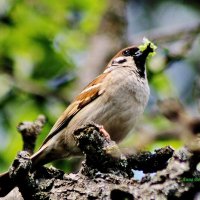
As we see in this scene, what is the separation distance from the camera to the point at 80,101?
4.70 metres

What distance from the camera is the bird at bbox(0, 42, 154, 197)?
4285 millimetres

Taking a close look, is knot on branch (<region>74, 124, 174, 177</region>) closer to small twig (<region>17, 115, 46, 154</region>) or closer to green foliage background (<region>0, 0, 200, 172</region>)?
small twig (<region>17, 115, 46, 154</region>)

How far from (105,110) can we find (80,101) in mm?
438

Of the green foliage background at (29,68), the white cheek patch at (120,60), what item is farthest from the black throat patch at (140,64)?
the green foliage background at (29,68)

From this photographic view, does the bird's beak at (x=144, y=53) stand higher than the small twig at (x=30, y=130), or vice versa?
the bird's beak at (x=144, y=53)

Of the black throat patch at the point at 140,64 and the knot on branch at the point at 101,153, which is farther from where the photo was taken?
the black throat patch at the point at 140,64

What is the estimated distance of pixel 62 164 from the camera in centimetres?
485

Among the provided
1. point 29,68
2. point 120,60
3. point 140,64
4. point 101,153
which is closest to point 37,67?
point 29,68

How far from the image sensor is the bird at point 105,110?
14.1ft

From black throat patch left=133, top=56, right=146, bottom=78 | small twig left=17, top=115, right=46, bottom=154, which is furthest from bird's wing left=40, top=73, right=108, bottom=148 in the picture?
small twig left=17, top=115, right=46, bottom=154

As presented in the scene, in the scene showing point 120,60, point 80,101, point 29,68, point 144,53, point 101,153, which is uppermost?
point 29,68

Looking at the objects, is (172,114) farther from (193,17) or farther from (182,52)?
(193,17)

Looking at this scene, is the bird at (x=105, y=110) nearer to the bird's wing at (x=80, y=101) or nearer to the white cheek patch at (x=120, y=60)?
the bird's wing at (x=80, y=101)

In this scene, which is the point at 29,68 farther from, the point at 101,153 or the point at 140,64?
the point at 101,153
